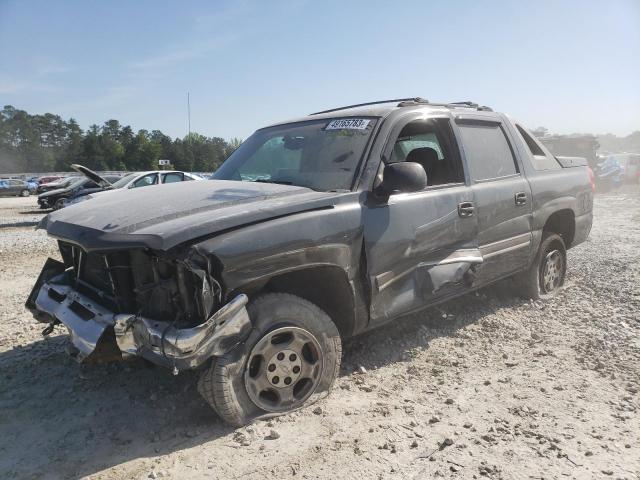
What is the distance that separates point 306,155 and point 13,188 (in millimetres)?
35744

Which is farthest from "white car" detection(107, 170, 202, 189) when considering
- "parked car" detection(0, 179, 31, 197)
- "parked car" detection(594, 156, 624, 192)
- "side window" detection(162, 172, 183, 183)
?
"parked car" detection(0, 179, 31, 197)

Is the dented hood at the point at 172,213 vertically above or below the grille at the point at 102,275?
above

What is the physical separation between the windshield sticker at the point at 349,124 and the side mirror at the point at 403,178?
1.75 ft

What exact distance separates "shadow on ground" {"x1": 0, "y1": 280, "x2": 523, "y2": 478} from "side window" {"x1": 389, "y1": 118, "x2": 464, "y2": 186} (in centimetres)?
137

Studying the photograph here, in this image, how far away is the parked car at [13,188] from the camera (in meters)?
32.2

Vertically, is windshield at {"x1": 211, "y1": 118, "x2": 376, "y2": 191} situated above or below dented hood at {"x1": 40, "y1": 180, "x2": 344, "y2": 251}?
above

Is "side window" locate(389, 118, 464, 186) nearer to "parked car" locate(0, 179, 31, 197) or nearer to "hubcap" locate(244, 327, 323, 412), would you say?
"hubcap" locate(244, 327, 323, 412)

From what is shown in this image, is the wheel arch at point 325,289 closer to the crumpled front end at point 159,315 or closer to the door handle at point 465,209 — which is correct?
the crumpled front end at point 159,315

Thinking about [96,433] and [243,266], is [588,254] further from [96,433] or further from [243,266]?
[96,433]

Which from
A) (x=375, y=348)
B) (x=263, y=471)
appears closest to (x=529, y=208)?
(x=375, y=348)

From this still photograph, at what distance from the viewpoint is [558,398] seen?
120 inches

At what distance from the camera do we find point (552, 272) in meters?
5.09

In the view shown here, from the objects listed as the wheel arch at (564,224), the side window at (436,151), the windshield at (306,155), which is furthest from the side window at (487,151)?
the windshield at (306,155)

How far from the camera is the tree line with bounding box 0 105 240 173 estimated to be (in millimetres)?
68062
